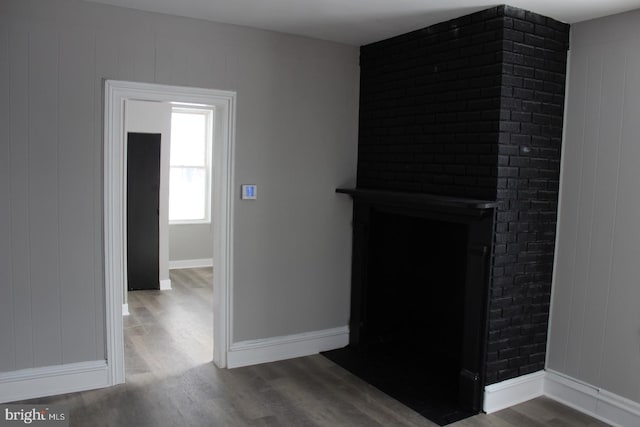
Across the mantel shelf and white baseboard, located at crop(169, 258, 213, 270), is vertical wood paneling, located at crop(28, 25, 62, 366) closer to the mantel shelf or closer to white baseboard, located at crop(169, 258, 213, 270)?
the mantel shelf

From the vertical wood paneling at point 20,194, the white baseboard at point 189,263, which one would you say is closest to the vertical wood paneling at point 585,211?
the vertical wood paneling at point 20,194

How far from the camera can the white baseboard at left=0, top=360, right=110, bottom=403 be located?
3.36m

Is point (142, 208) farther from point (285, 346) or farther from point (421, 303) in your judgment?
point (421, 303)

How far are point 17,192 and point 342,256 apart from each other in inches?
95.2

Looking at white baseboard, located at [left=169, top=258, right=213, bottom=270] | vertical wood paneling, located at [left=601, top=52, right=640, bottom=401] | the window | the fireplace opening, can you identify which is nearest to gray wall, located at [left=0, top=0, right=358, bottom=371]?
the fireplace opening

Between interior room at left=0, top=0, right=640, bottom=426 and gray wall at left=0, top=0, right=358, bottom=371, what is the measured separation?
0.04 ft

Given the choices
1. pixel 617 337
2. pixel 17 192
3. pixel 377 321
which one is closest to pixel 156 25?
pixel 17 192

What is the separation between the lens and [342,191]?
4.36 meters

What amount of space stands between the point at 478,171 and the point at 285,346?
6.66ft

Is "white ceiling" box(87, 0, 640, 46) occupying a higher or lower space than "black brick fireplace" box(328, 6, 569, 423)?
higher

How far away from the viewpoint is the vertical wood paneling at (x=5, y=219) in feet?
10.5

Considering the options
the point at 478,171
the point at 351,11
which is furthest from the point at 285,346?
the point at 351,11

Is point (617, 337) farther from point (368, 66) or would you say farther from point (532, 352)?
point (368, 66)

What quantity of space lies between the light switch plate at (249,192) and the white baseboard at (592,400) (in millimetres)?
2407
